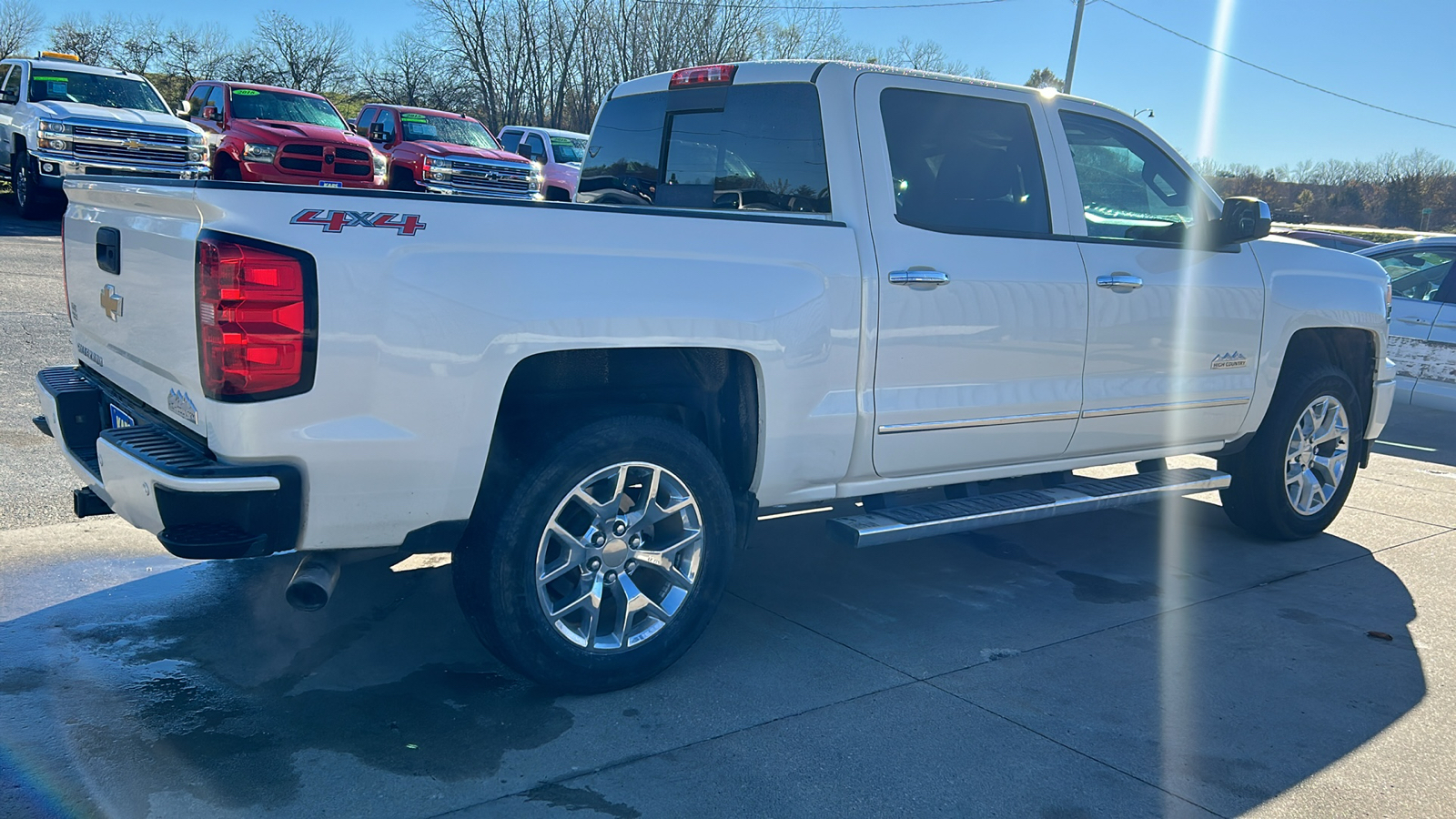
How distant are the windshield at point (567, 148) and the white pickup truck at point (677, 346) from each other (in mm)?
14909

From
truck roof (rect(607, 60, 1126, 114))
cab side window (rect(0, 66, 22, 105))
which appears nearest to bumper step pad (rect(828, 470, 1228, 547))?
truck roof (rect(607, 60, 1126, 114))

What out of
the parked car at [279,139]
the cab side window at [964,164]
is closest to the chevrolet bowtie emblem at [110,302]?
the cab side window at [964,164]

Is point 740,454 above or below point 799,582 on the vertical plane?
above

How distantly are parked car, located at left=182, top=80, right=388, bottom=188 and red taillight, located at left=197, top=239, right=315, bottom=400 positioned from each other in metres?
13.8

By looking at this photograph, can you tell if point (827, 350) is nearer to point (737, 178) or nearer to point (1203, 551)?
point (737, 178)

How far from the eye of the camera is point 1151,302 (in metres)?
5.04

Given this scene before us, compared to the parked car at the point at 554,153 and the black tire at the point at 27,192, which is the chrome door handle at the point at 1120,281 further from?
the black tire at the point at 27,192

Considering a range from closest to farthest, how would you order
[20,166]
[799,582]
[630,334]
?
[630,334] < [799,582] < [20,166]

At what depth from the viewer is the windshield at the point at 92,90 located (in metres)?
16.4

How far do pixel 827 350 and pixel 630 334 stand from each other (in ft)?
2.58

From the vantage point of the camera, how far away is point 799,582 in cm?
504

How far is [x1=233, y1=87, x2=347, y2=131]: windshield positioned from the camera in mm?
18078

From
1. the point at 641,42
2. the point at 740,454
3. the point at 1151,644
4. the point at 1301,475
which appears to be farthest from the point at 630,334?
the point at 641,42

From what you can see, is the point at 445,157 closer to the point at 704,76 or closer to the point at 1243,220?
the point at 704,76
